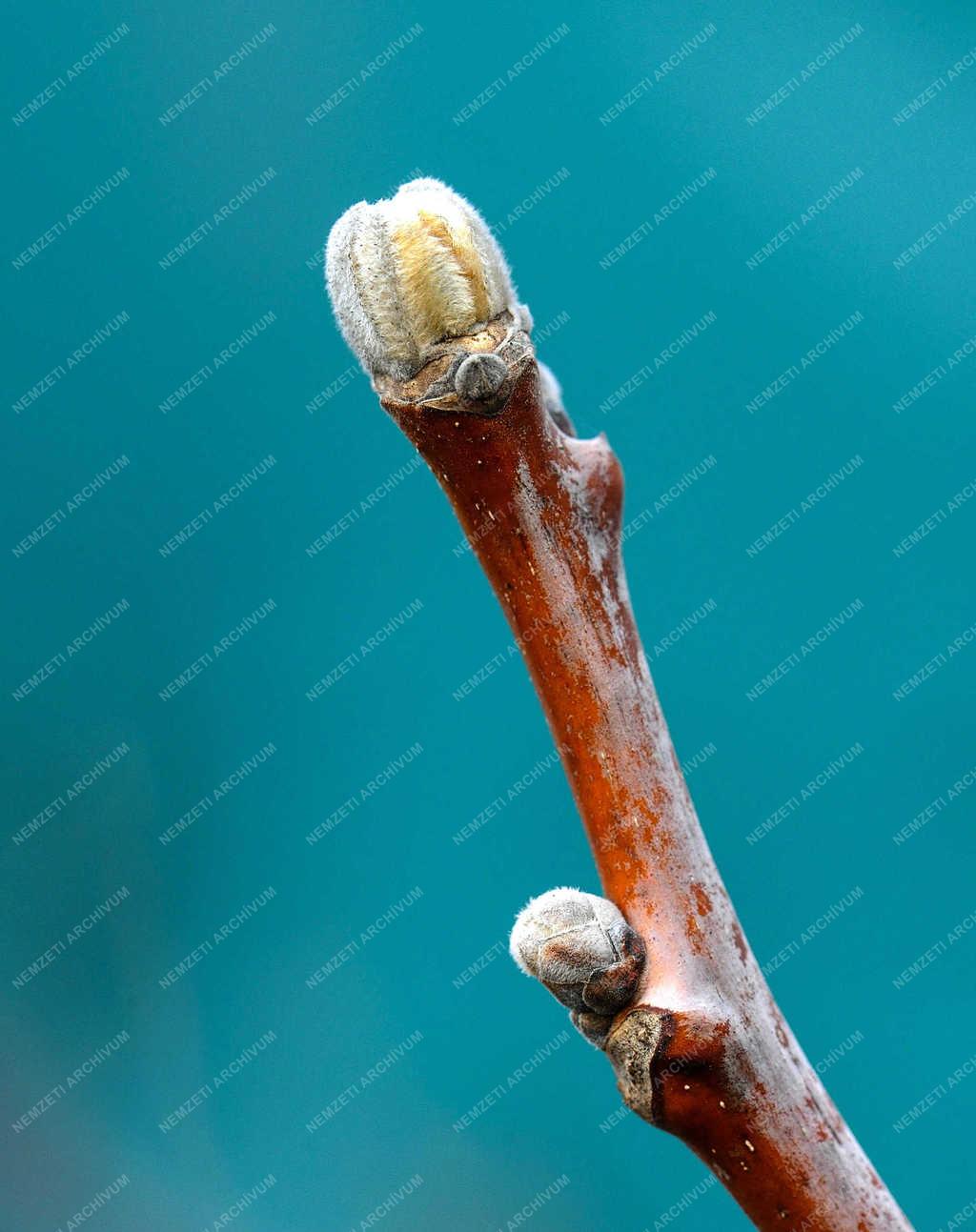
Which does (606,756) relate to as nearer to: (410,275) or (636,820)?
(636,820)

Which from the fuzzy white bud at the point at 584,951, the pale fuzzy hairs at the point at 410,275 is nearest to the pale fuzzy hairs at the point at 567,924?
the fuzzy white bud at the point at 584,951

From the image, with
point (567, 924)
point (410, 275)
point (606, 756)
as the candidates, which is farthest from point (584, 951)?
point (410, 275)

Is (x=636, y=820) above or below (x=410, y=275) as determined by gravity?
below

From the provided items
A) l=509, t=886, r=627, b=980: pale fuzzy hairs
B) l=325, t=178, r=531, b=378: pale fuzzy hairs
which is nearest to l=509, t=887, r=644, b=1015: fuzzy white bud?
l=509, t=886, r=627, b=980: pale fuzzy hairs

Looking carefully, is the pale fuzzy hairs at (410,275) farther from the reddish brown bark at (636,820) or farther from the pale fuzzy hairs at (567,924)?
the pale fuzzy hairs at (567,924)

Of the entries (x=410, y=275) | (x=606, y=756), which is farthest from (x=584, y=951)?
(x=410, y=275)

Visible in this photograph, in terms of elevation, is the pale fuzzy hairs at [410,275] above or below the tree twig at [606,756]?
above
